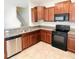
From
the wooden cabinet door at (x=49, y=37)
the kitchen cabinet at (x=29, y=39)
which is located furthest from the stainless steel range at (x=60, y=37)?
the kitchen cabinet at (x=29, y=39)

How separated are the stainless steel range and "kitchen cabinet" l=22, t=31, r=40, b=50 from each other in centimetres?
107

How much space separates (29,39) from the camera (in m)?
4.54

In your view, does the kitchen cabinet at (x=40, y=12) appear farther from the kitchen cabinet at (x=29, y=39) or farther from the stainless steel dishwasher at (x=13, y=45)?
the stainless steel dishwasher at (x=13, y=45)

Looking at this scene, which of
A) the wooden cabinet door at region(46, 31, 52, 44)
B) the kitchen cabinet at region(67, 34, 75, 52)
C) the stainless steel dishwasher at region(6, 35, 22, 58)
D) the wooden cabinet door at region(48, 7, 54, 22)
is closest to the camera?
the stainless steel dishwasher at region(6, 35, 22, 58)

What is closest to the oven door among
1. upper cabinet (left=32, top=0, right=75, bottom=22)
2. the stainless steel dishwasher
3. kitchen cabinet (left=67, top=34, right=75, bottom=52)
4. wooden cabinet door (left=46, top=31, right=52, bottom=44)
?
kitchen cabinet (left=67, top=34, right=75, bottom=52)

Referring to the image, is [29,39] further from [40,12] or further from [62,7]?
[62,7]

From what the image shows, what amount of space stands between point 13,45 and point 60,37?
2.22 meters

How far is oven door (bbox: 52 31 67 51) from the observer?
4.08 metres

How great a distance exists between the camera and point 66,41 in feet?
13.2

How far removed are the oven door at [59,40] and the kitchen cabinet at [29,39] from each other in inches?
42.1

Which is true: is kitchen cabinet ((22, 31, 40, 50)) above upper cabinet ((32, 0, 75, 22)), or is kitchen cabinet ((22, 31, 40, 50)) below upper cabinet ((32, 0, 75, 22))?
below

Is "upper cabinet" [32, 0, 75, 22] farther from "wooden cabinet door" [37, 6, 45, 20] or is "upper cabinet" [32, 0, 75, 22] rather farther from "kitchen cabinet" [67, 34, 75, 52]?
"kitchen cabinet" [67, 34, 75, 52]
